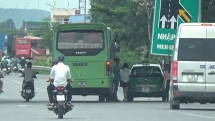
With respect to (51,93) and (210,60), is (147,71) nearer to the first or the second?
(210,60)

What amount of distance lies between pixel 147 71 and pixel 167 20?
18.0ft

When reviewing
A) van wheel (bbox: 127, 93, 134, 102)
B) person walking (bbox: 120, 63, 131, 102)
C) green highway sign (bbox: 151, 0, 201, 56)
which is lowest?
van wheel (bbox: 127, 93, 134, 102)

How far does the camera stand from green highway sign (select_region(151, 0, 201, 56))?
3833 cm

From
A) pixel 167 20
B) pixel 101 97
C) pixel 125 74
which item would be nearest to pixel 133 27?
pixel 167 20

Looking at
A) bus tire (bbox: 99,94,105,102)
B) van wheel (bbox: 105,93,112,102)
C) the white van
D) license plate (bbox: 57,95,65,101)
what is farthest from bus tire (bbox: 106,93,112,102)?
license plate (bbox: 57,95,65,101)

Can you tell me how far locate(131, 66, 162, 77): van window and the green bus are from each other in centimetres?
249

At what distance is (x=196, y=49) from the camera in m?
25.0

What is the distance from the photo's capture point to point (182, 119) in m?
21.0

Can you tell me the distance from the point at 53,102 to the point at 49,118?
2.08 ft

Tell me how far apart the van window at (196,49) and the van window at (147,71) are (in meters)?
9.08

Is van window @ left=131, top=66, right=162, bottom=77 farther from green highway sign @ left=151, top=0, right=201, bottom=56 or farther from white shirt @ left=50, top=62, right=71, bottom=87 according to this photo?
white shirt @ left=50, top=62, right=71, bottom=87

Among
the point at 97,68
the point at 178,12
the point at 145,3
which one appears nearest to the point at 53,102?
the point at 97,68

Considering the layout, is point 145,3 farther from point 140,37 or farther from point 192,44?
point 192,44

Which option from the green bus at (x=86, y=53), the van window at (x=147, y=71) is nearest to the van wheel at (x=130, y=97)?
the van window at (x=147, y=71)
